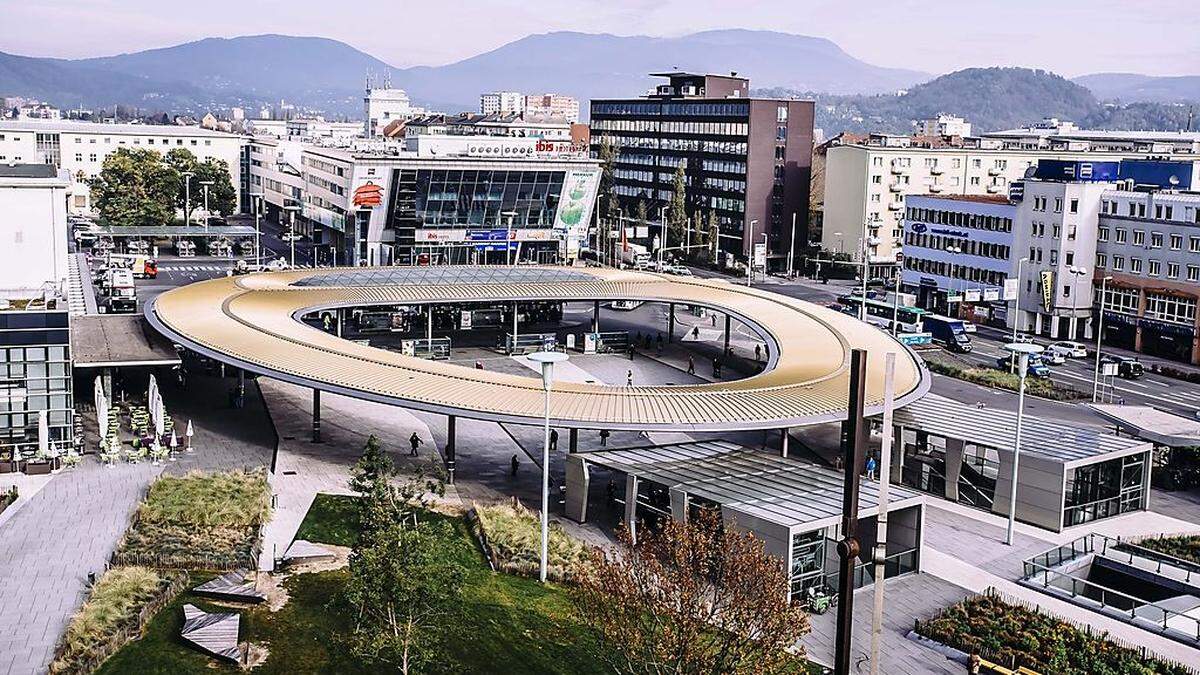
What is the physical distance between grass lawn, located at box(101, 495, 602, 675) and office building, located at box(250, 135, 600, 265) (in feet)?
202

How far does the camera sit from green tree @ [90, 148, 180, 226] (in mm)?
111312

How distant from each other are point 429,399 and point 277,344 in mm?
9842

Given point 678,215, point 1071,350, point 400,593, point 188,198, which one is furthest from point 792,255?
point 400,593

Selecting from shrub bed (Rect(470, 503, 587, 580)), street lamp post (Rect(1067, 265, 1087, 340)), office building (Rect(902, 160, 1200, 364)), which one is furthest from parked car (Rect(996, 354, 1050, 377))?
shrub bed (Rect(470, 503, 587, 580))

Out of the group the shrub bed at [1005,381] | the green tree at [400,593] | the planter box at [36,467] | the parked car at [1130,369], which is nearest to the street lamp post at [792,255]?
the shrub bed at [1005,381]

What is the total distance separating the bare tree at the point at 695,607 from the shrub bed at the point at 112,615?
35.9 feet

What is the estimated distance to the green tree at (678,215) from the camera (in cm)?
11626

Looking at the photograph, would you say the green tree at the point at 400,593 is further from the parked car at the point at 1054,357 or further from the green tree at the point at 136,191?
the green tree at the point at 136,191

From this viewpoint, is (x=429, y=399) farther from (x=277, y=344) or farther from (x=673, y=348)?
(x=673, y=348)

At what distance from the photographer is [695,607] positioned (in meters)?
21.5

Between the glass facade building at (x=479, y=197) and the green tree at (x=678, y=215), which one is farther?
the green tree at (x=678, y=215)

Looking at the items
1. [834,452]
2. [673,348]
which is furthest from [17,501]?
[673,348]

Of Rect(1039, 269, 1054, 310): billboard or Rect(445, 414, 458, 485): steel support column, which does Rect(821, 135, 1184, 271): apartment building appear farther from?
Rect(445, 414, 458, 485): steel support column

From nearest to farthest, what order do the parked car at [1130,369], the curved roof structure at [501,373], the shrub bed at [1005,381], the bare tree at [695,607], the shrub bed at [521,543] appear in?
1. the bare tree at [695,607]
2. the shrub bed at [521,543]
3. the curved roof structure at [501,373]
4. the shrub bed at [1005,381]
5. the parked car at [1130,369]
